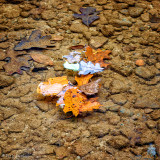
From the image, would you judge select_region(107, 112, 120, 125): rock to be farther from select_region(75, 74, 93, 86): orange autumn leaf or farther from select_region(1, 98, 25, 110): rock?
select_region(1, 98, 25, 110): rock

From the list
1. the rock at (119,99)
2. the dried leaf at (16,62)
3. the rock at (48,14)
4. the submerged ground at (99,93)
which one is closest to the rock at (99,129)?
the submerged ground at (99,93)

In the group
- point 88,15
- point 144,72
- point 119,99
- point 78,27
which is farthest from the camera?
point 88,15

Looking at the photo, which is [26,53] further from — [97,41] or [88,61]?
[97,41]

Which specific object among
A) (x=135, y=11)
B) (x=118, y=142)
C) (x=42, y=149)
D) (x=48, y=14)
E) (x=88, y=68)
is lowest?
(x=42, y=149)

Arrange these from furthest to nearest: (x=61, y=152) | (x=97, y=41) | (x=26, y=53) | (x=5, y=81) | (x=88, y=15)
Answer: (x=88, y=15) < (x=97, y=41) < (x=26, y=53) < (x=5, y=81) < (x=61, y=152)

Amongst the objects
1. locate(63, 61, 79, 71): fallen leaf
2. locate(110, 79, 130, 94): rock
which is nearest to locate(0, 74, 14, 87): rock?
locate(63, 61, 79, 71): fallen leaf

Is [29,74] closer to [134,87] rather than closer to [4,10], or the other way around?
[134,87]

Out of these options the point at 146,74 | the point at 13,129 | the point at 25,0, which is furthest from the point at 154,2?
the point at 13,129

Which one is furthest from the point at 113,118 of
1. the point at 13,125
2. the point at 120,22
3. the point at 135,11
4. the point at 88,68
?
the point at 135,11

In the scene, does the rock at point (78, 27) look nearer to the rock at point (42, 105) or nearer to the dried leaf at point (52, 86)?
the dried leaf at point (52, 86)
